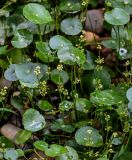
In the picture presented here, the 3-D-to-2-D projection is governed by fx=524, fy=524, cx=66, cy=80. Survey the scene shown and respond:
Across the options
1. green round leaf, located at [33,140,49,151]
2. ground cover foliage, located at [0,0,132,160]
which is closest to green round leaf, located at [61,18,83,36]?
ground cover foliage, located at [0,0,132,160]

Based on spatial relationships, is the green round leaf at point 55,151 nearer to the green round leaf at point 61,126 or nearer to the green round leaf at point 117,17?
the green round leaf at point 61,126

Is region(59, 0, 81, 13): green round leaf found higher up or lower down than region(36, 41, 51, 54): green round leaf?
higher up

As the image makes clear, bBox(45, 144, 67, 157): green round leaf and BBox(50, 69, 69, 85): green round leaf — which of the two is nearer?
BBox(45, 144, 67, 157): green round leaf

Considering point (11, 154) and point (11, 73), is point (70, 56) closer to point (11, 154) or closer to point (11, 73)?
point (11, 73)

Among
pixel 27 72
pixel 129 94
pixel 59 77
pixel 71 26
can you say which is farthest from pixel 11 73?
pixel 129 94

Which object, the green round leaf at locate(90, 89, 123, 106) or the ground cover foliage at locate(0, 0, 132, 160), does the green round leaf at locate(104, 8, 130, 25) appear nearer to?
the ground cover foliage at locate(0, 0, 132, 160)

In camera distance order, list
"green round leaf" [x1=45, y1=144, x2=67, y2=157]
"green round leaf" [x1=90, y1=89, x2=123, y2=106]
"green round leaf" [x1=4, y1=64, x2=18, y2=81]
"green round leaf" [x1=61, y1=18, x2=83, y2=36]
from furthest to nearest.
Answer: "green round leaf" [x1=61, y1=18, x2=83, y2=36] < "green round leaf" [x1=4, y1=64, x2=18, y2=81] < "green round leaf" [x1=90, y1=89, x2=123, y2=106] < "green round leaf" [x1=45, y1=144, x2=67, y2=157]

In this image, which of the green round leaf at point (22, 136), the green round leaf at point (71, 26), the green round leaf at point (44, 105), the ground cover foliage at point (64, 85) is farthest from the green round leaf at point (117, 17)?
the green round leaf at point (22, 136)
